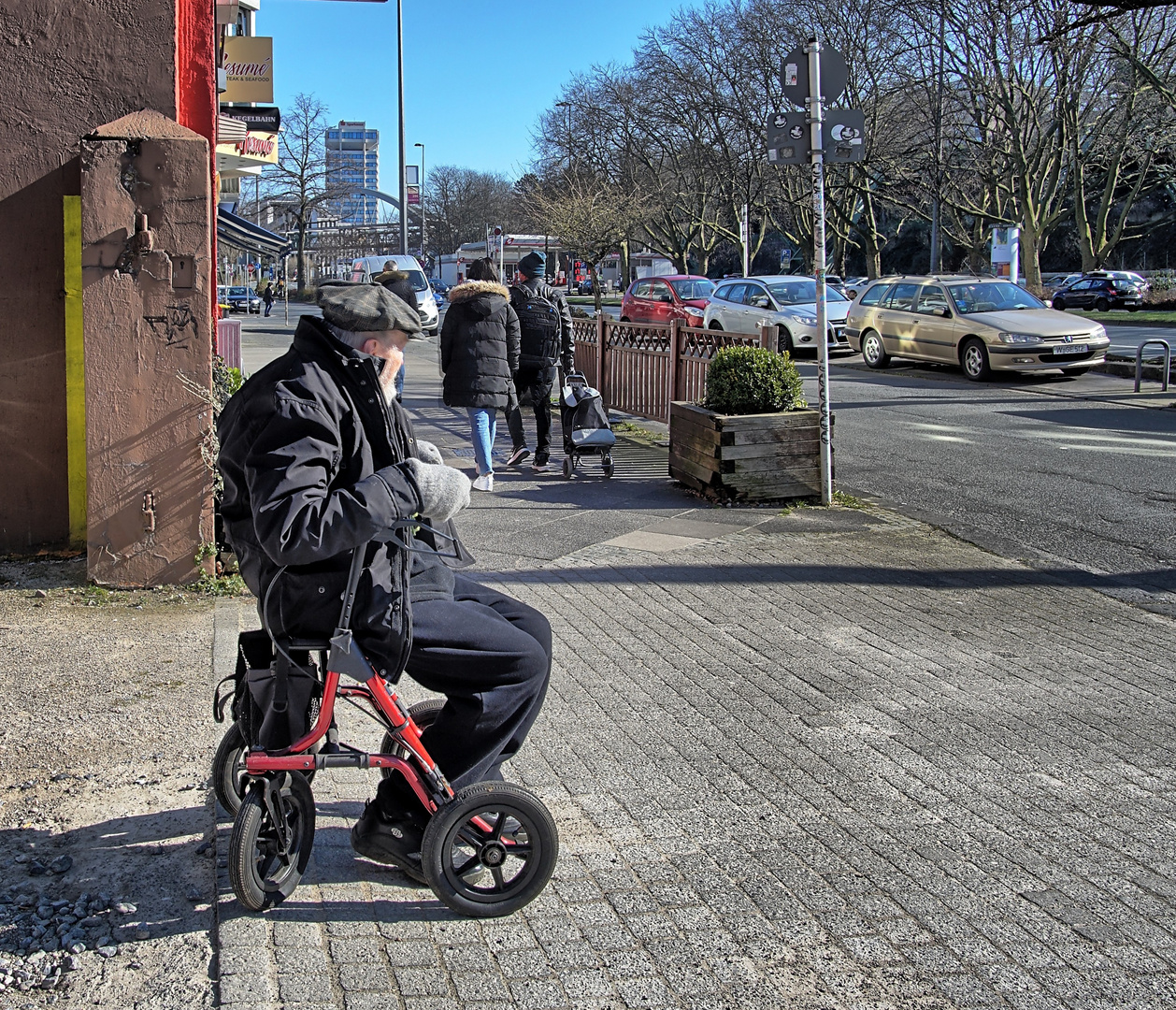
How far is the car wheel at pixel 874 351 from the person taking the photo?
2152cm

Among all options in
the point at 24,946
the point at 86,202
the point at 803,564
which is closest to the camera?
the point at 24,946

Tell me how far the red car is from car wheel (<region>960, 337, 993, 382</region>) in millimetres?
7593

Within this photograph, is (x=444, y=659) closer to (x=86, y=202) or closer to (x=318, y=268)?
(x=86, y=202)

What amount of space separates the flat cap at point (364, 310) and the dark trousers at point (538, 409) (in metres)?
7.57

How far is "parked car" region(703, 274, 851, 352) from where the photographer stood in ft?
73.5

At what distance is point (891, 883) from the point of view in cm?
348

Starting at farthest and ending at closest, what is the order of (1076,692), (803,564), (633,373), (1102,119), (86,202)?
(1102,119) < (633,373) < (803,564) < (86,202) < (1076,692)

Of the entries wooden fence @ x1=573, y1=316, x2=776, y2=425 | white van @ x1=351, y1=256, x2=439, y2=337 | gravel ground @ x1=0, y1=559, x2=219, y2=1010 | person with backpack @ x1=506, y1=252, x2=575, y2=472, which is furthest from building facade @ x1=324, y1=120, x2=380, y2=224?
gravel ground @ x1=0, y1=559, x2=219, y2=1010

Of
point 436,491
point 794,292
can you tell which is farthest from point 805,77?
point 794,292

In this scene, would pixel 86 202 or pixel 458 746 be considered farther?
pixel 86 202

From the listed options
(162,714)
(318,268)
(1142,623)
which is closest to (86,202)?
(162,714)

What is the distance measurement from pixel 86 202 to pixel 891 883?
5.04 meters

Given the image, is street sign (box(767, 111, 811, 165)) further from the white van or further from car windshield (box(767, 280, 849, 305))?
the white van

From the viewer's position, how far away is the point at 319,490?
2.85 meters
